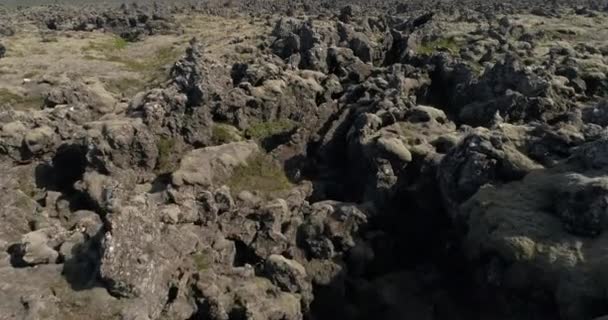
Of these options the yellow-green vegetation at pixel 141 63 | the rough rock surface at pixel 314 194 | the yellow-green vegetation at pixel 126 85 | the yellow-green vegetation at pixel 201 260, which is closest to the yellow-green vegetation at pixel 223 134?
the rough rock surface at pixel 314 194

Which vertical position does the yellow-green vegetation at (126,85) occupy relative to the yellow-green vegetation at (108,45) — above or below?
above

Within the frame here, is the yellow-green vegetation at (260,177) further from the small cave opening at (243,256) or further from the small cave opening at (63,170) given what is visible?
the small cave opening at (63,170)

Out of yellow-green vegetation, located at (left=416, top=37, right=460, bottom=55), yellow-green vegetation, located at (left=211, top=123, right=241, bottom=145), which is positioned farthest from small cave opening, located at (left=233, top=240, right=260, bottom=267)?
yellow-green vegetation, located at (left=416, top=37, right=460, bottom=55)

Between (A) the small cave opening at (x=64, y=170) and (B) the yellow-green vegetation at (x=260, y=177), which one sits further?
(A) the small cave opening at (x=64, y=170)

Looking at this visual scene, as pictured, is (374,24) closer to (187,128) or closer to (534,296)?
(187,128)

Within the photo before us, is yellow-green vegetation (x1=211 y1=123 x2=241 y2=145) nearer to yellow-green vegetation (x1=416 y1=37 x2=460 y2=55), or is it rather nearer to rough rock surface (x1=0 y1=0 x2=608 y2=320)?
rough rock surface (x1=0 y1=0 x2=608 y2=320)

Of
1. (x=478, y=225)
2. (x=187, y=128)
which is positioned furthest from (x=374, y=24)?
(x=478, y=225)
